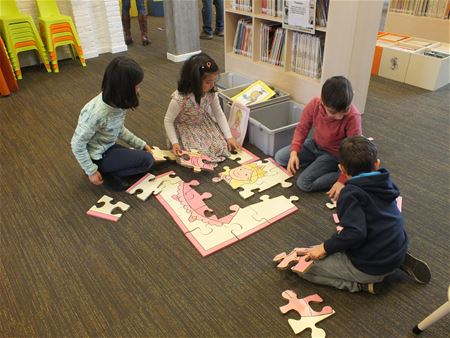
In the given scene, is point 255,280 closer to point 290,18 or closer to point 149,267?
point 149,267

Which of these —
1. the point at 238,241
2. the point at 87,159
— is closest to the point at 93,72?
the point at 87,159

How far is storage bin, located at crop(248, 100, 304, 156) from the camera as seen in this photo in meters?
2.61

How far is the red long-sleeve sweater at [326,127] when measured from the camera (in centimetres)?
221

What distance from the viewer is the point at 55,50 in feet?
14.6

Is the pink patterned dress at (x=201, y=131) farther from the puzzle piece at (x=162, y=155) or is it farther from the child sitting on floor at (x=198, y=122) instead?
the puzzle piece at (x=162, y=155)

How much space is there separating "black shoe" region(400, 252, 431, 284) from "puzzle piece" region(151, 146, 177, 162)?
62.0 inches

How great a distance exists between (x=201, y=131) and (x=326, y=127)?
0.90 meters

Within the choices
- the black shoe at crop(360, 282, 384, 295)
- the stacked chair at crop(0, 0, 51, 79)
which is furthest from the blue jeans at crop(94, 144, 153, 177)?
the stacked chair at crop(0, 0, 51, 79)

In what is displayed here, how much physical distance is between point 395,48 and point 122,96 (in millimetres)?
3078

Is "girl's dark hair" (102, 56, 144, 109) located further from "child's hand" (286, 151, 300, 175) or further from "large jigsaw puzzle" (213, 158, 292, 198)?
"child's hand" (286, 151, 300, 175)

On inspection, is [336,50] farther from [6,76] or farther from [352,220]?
[6,76]

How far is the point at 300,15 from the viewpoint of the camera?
8.96ft

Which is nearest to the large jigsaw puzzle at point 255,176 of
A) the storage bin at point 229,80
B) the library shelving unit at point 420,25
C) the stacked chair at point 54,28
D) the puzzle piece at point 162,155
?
the puzzle piece at point 162,155

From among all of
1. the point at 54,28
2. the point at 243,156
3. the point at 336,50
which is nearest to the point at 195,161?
the point at 243,156
